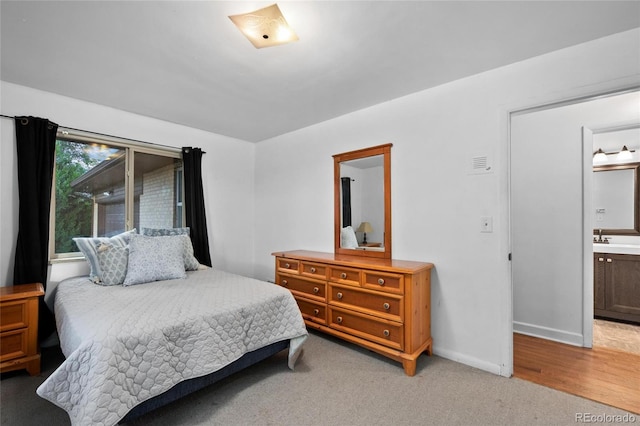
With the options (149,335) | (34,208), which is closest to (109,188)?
(34,208)

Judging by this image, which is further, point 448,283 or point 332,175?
point 332,175

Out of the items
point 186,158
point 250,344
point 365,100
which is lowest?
point 250,344

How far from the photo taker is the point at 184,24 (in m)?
1.71

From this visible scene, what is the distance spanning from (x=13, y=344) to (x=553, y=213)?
4732mm

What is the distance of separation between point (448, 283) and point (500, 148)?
115 centimetres

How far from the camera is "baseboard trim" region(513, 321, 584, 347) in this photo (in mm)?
2680

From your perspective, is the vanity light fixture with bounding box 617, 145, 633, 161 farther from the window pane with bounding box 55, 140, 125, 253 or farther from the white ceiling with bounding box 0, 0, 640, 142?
the window pane with bounding box 55, 140, 125, 253

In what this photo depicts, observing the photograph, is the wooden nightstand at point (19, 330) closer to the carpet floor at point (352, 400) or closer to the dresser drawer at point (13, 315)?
the dresser drawer at point (13, 315)

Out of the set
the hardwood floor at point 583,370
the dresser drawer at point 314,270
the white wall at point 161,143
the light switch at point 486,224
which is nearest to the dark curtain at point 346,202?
the dresser drawer at point 314,270

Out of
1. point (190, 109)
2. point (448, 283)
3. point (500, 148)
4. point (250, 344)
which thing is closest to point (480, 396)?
point (448, 283)

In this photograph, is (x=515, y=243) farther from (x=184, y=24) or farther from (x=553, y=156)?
(x=184, y=24)

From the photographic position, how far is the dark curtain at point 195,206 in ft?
11.6

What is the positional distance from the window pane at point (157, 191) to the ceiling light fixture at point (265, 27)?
7.53 ft

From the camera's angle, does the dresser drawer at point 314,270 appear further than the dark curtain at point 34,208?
Yes
